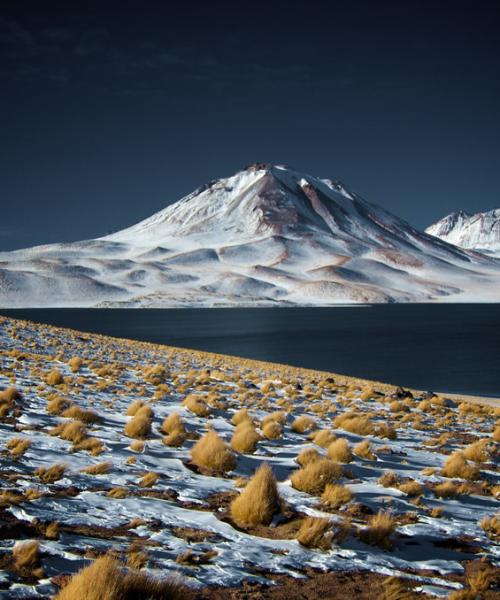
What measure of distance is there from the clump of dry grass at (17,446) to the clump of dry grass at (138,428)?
7.02ft

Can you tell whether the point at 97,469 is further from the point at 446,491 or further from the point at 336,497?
the point at 446,491

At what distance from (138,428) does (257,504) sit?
4.44 m

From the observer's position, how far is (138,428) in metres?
10.6

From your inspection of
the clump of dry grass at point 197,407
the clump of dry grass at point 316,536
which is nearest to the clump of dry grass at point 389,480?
the clump of dry grass at point 316,536

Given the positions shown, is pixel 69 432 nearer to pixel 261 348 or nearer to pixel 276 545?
pixel 276 545

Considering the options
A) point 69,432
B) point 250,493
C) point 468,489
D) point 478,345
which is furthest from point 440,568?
point 478,345

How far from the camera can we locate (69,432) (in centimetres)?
961

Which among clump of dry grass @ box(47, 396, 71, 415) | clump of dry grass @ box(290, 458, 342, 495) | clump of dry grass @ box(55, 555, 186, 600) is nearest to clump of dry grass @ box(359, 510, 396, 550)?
clump of dry grass @ box(290, 458, 342, 495)

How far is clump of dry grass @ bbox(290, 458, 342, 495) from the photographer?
26.2 ft

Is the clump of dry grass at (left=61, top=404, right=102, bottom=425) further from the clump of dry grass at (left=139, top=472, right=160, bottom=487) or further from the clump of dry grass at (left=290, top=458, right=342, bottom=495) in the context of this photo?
the clump of dry grass at (left=290, top=458, right=342, bottom=495)

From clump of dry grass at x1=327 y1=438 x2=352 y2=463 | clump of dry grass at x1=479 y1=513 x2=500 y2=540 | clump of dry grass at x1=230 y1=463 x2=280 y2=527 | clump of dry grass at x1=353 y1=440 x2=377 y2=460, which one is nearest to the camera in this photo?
clump of dry grass at x1=230 y1=463 x2=280 y2=527

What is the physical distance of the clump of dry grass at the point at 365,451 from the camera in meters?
10.7

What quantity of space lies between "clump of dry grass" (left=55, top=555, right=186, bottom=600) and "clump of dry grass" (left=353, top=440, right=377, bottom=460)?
22.2 ft

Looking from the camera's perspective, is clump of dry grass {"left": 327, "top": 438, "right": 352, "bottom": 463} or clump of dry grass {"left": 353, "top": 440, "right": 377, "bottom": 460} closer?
clump of dry grass {"left": 327, "top": 438, "right": 352, "bottom": 463}
